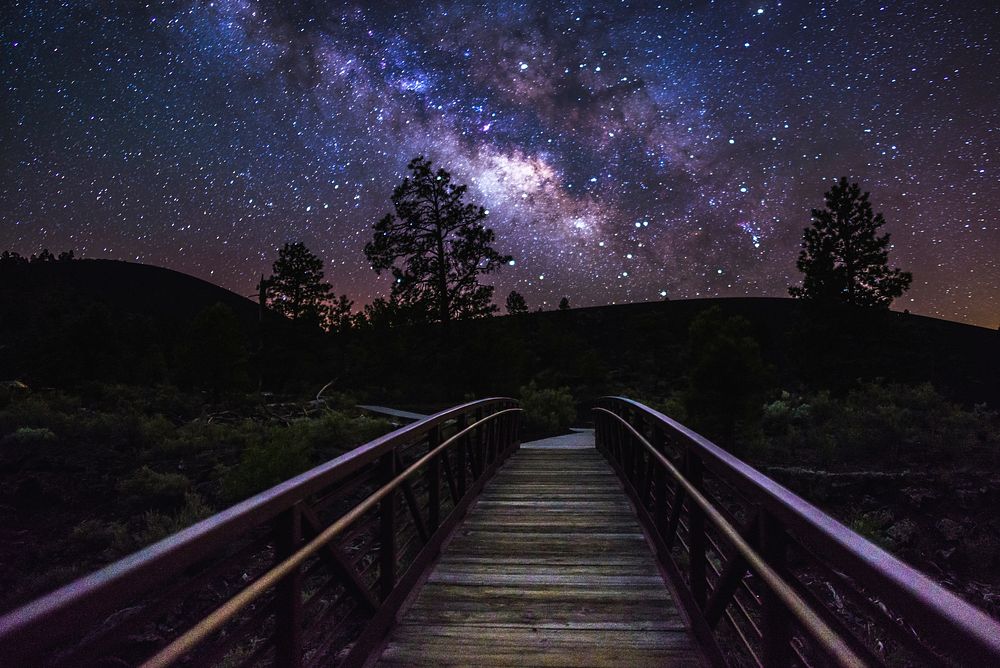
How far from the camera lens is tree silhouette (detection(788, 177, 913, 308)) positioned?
29828mm

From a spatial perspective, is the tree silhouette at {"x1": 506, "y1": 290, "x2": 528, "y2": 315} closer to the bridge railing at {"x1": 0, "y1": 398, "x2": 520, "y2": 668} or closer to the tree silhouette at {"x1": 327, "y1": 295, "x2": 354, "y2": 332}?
the tree silhouette at {"x1": 327, "y1": 295, "x2": 354, "y2": 332}

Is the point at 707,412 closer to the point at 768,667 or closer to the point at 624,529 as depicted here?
the point at 624,529

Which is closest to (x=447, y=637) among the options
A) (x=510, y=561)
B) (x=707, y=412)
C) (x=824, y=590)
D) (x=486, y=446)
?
(x=510, y=561)

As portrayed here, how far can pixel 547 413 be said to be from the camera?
2127cm

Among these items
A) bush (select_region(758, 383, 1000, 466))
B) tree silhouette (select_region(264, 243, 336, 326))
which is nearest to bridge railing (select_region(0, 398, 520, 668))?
bush (select_region(758, 383, 1000, 466))

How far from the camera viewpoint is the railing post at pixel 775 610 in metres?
2.20

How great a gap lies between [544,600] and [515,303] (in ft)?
184

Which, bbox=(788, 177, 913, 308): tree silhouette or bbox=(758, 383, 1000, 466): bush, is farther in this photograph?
bbox=(788, 177, 913, 308): tree silhouette

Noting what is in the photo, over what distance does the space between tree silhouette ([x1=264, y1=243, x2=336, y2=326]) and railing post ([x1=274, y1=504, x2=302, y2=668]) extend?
140 feet

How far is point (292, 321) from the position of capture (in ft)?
125

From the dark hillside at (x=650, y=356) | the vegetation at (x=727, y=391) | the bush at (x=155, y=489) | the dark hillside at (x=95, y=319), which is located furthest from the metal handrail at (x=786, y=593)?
the dark hillside at (x=95, y=319)

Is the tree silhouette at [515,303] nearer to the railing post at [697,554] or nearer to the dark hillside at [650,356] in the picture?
the dark hillside at [650,356]

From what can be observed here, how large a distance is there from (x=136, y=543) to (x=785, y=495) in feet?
32.9

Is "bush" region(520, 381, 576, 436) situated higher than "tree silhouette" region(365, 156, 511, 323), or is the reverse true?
"tree silhouette" region(365, 156, 511, 323)
